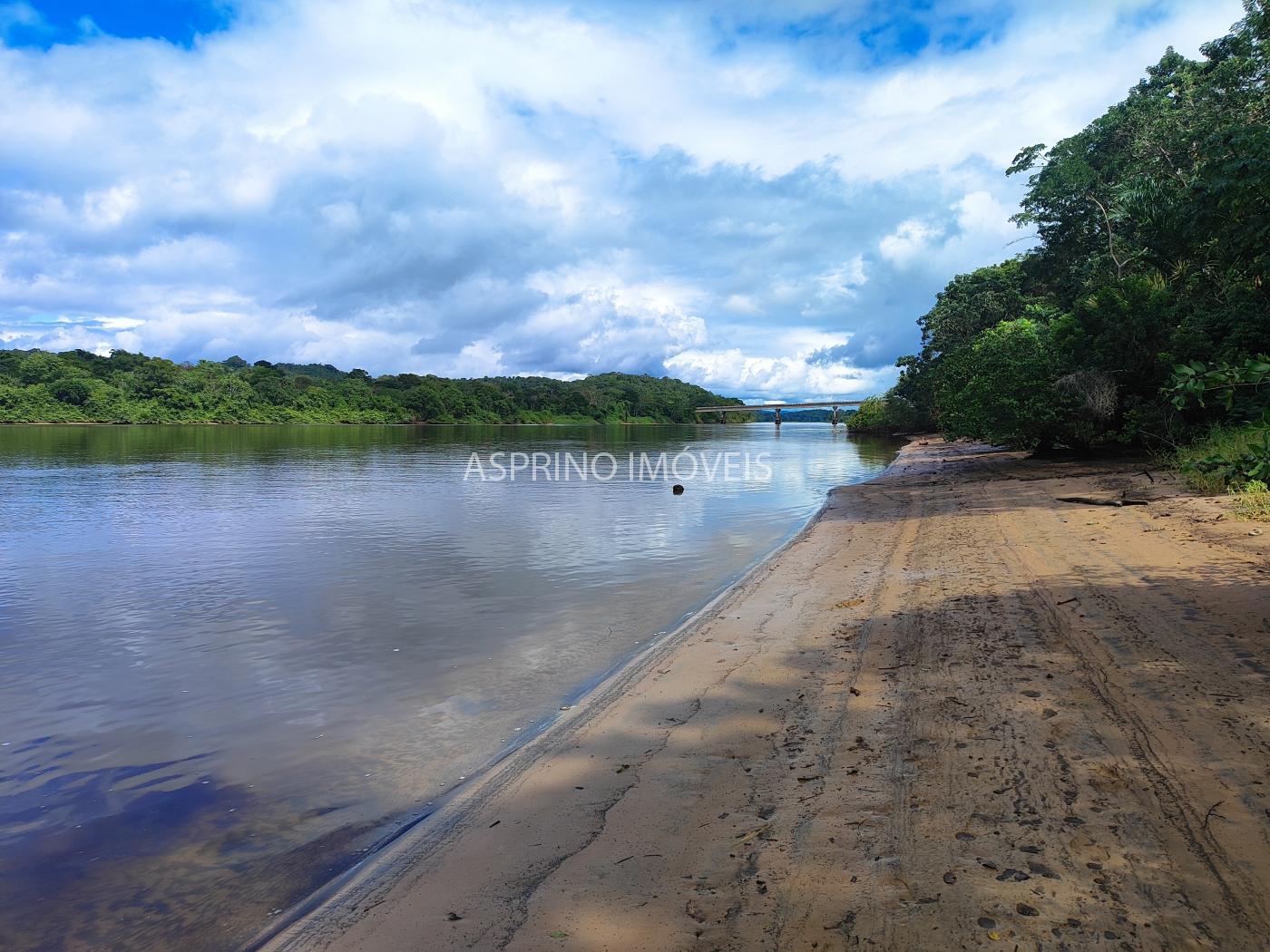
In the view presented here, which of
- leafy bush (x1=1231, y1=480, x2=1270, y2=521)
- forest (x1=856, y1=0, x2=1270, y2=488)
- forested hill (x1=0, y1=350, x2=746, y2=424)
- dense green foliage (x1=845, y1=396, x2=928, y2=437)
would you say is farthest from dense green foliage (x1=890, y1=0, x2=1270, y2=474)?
forested hill (x1=0, y1=350, x2=746, y2=424)

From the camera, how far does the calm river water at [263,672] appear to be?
5.63 meters

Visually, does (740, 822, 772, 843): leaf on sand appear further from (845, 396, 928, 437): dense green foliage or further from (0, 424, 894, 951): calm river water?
(845, 396, 928, 437): dense green foliage

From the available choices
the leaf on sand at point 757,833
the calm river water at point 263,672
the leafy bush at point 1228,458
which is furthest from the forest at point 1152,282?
the calm river water at point 263,672

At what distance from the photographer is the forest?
18062 millimetres

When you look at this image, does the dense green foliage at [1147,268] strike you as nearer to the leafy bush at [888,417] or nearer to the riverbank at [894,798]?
the riverbank at [894,798]

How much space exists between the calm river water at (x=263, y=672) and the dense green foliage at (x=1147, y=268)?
12.3 metres

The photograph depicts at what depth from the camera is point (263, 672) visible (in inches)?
398

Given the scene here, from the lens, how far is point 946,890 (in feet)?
13.0

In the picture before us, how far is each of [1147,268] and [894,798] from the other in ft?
134

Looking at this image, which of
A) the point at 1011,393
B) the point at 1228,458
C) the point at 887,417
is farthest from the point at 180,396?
the point at 1228,458

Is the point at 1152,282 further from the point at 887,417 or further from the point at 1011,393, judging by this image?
the point at 887,417

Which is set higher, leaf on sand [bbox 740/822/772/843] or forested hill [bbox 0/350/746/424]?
forested hill [bbox 0/350/746/424]

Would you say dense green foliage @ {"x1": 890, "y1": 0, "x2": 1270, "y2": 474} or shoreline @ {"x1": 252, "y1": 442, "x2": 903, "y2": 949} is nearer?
shoreline @ {"x1": 252, "y1": 442, "x2": 903, "y2": 949}

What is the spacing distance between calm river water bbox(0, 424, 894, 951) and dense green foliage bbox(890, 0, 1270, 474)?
12.3 metres
